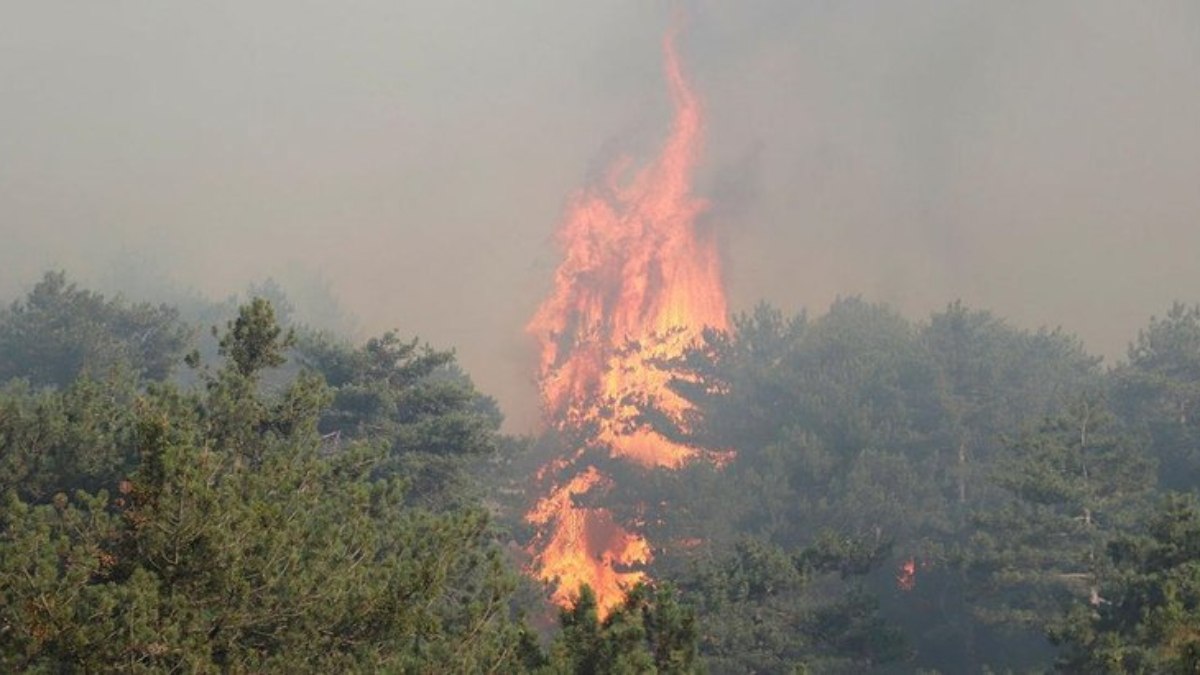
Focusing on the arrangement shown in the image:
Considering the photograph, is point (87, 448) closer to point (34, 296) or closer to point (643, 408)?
point (34, 296)

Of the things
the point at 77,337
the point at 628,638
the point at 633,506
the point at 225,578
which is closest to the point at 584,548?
the point at 633,506

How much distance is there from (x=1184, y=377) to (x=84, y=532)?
55220 mm

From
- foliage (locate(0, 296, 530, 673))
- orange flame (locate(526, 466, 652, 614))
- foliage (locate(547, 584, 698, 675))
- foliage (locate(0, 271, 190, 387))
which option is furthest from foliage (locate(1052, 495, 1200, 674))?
foliage (locate(0, 271, 190, 387))

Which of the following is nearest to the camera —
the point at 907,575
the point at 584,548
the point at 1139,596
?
the point at 1139,596

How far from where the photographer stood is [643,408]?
68.1 meters

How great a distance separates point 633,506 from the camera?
55.8 metres

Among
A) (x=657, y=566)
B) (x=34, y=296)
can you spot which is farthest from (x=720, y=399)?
(x=34, y=296)

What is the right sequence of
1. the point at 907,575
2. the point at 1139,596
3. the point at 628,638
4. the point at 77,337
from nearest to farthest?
the point at 628,638, the point at 1139,596, the point at 77,337, the point at 907,575

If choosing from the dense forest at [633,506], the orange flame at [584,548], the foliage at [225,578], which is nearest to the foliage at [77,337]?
the dense forest at [633,506]

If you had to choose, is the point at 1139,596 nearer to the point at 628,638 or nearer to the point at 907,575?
the point at 628,638

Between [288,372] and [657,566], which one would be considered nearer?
[657,566]

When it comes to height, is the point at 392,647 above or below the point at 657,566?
below

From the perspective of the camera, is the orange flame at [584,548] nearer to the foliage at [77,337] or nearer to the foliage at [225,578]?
the foliage at [77,337]

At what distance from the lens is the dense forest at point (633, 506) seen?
11805mm
